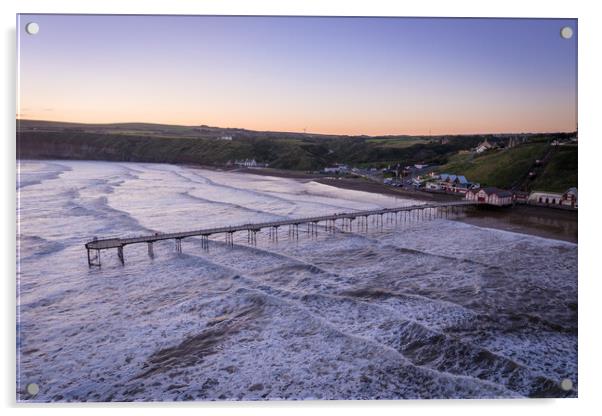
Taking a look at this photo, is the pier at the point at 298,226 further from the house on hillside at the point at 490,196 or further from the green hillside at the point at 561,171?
the green hillside at the point at 561,171

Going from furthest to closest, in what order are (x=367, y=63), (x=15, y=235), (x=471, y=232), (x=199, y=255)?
1. (x=471, y=232)
2. (x=199, y=255)
3. (x=367, y=63)
4. (x=15, y=235)

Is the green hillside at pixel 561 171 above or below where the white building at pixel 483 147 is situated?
below

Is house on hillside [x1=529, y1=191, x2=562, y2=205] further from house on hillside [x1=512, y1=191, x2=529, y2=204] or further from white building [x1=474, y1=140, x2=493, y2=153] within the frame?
white building [x1=474, y1=140, x2=493, y2=153]

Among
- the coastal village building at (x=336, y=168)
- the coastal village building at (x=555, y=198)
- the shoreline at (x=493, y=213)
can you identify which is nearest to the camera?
the coastal village building at (x=555, y=198)

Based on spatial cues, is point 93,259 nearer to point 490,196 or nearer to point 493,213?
point 490,196

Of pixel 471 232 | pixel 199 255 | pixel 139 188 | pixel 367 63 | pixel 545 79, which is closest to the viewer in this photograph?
pixel 545 79

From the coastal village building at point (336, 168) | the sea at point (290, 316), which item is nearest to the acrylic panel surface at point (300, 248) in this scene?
the sea at point (290, 316)
